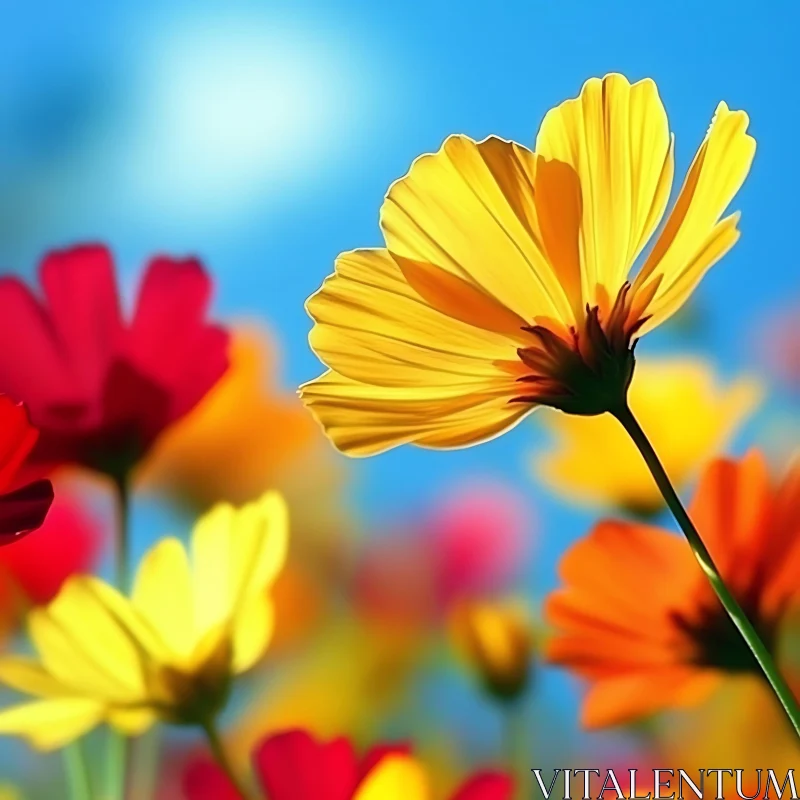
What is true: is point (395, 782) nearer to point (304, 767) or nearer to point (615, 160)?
point (304, 767)

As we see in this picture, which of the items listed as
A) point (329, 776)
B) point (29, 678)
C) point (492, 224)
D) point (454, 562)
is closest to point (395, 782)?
point (329, 776)

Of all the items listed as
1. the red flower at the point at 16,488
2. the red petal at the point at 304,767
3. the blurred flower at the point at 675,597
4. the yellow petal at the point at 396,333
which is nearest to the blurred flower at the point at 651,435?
the blurred flower at the point at 675,597

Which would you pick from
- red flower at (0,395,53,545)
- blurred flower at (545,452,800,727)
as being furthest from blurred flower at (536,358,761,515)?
red flower at (0,395,53,545)

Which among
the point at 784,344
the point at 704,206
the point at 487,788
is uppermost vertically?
the point at 704,206

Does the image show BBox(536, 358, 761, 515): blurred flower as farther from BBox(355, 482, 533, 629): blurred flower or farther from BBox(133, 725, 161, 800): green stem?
BBox(133, 725, 161, 800): green stem

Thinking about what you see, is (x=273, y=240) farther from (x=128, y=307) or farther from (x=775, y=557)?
(x=775, y=557)

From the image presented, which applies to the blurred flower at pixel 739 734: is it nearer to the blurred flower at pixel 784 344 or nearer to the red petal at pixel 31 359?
the blurred flower at pixel 784 344
